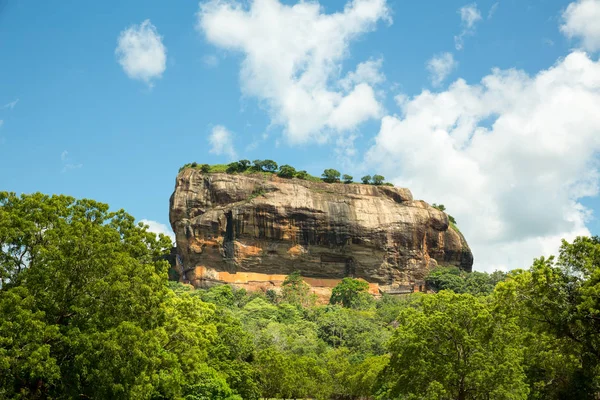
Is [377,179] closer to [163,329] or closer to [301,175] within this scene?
[301,175]

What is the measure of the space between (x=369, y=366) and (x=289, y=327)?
1461 cm

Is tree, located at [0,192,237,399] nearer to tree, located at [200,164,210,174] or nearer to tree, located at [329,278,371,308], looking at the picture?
tree, located at [329,278,371,308]

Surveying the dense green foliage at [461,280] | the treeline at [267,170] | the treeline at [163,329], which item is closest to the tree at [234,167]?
the treeline at [267,170]

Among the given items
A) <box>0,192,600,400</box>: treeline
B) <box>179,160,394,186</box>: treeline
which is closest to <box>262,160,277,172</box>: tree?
<box>179,160,394,186</box>: treeline

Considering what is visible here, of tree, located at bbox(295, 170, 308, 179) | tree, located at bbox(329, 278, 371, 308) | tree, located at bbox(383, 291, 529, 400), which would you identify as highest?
tree, located at bbox(295, 170, 308, 179)

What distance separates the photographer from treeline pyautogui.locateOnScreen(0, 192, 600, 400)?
17609mm

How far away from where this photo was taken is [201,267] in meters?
81.4

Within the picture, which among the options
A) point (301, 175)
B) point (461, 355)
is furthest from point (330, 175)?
point (461, 355)

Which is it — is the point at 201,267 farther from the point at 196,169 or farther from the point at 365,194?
the point at 365,194

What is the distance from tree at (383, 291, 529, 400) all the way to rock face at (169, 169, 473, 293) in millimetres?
58493

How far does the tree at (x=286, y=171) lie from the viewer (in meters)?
88.7

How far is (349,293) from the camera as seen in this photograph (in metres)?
76.4

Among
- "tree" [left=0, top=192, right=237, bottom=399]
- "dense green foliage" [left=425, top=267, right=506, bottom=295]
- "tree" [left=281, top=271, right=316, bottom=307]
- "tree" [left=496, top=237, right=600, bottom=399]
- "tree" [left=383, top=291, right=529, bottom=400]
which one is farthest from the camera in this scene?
"dense green foliage" [left=425, top=267, right=506, bottom=295]

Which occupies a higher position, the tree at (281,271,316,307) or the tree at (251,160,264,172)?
the tree at (251,160,264,172)
